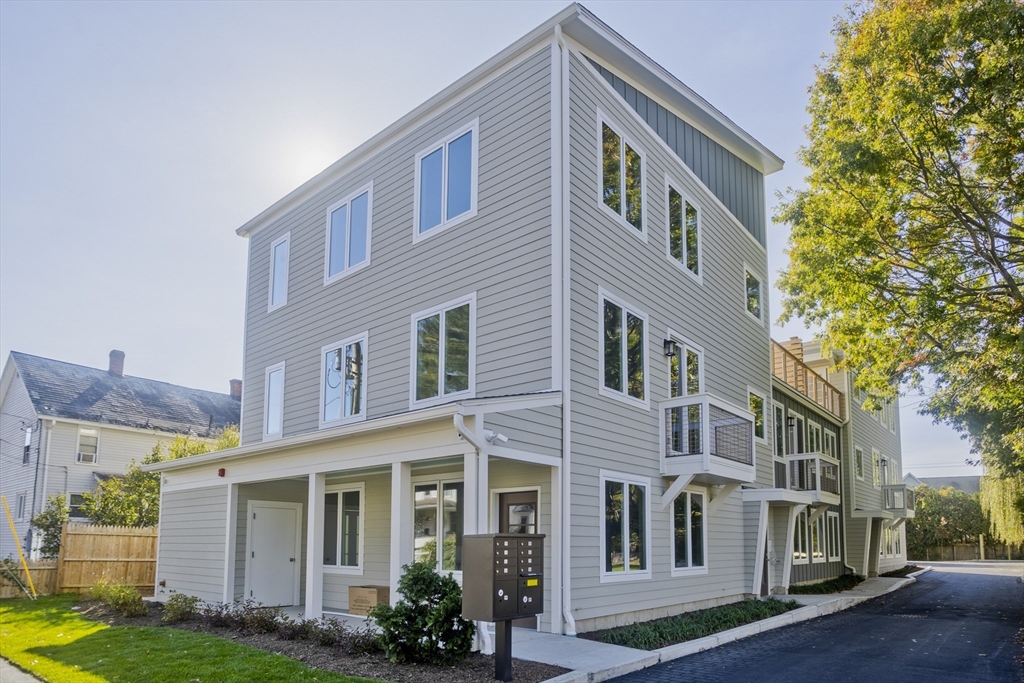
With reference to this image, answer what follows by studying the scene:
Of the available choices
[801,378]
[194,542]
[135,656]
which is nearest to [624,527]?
[135,656]

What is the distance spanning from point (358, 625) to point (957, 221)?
1250cm

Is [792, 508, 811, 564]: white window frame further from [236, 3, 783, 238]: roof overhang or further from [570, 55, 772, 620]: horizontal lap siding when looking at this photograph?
[236, 3, 783, 238]: roof overhang

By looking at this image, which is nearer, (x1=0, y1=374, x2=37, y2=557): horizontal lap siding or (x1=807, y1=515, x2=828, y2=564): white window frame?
(x1=807, y1=515, x2=828, y2=564): white window frame

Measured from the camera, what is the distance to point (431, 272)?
14.1 metres

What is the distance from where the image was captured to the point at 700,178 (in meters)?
17.5

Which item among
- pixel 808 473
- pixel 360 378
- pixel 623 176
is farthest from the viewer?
pixel 808 473

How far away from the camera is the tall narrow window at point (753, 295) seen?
1970cm

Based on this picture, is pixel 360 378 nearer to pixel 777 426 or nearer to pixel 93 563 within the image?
pixel 93 563

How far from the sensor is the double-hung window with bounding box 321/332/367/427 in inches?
603

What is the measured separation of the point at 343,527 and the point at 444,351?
14.3ft

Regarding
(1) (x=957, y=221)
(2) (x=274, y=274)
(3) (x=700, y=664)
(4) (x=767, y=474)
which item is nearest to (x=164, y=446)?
(2) (x=274, y=274)

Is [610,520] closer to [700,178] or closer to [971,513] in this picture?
[700,178]

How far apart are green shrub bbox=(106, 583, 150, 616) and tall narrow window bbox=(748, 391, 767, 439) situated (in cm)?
1380

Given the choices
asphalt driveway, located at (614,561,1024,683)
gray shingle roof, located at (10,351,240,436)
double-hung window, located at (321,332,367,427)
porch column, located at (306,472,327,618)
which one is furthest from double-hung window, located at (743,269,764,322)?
gray shingle roof, located at (10,351,240,436)
